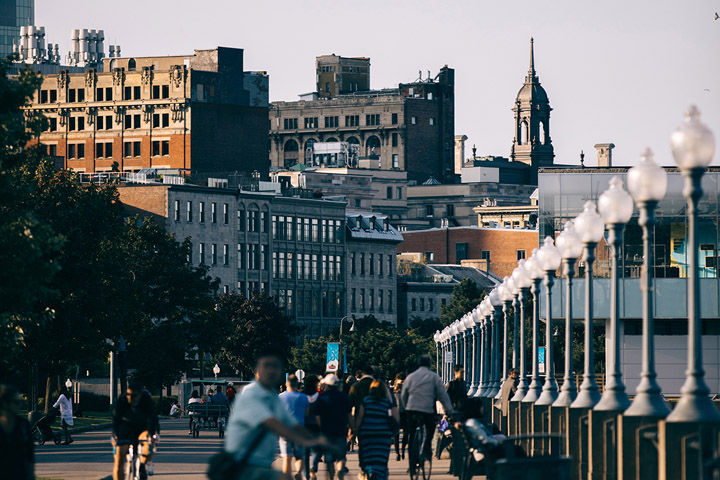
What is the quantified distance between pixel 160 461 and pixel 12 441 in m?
21.5

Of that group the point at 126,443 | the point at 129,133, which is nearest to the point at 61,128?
the point at 129,133

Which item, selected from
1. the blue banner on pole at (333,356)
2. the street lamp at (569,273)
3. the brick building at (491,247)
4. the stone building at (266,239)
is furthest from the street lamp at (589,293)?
the brick building at (491,247)

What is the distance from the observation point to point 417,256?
187 meters

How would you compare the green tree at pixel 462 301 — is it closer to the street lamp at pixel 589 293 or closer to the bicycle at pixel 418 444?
the bicycle at pixel 418 444

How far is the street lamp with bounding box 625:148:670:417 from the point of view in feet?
56.5

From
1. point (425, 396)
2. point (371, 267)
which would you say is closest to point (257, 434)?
point (425, 396)

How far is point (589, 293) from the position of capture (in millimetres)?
22453

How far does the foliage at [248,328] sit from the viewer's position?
393ft

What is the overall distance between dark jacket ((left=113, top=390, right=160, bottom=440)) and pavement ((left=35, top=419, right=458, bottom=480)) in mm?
5164

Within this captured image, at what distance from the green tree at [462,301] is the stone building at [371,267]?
1173 cm

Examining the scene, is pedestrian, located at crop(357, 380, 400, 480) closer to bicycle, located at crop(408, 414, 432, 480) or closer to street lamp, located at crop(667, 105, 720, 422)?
bicycle, located at crop(408, 414, 432, 480)

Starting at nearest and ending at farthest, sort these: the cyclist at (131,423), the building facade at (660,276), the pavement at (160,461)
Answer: the cyclist at (131,423), the pavement at (160,461), the building facade at (660,276)

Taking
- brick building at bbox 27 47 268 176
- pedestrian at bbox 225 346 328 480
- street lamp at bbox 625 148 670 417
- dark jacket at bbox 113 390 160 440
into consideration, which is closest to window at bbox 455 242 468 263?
brick building at bbox 27 47 268 176

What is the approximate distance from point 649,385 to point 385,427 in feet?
20.5
